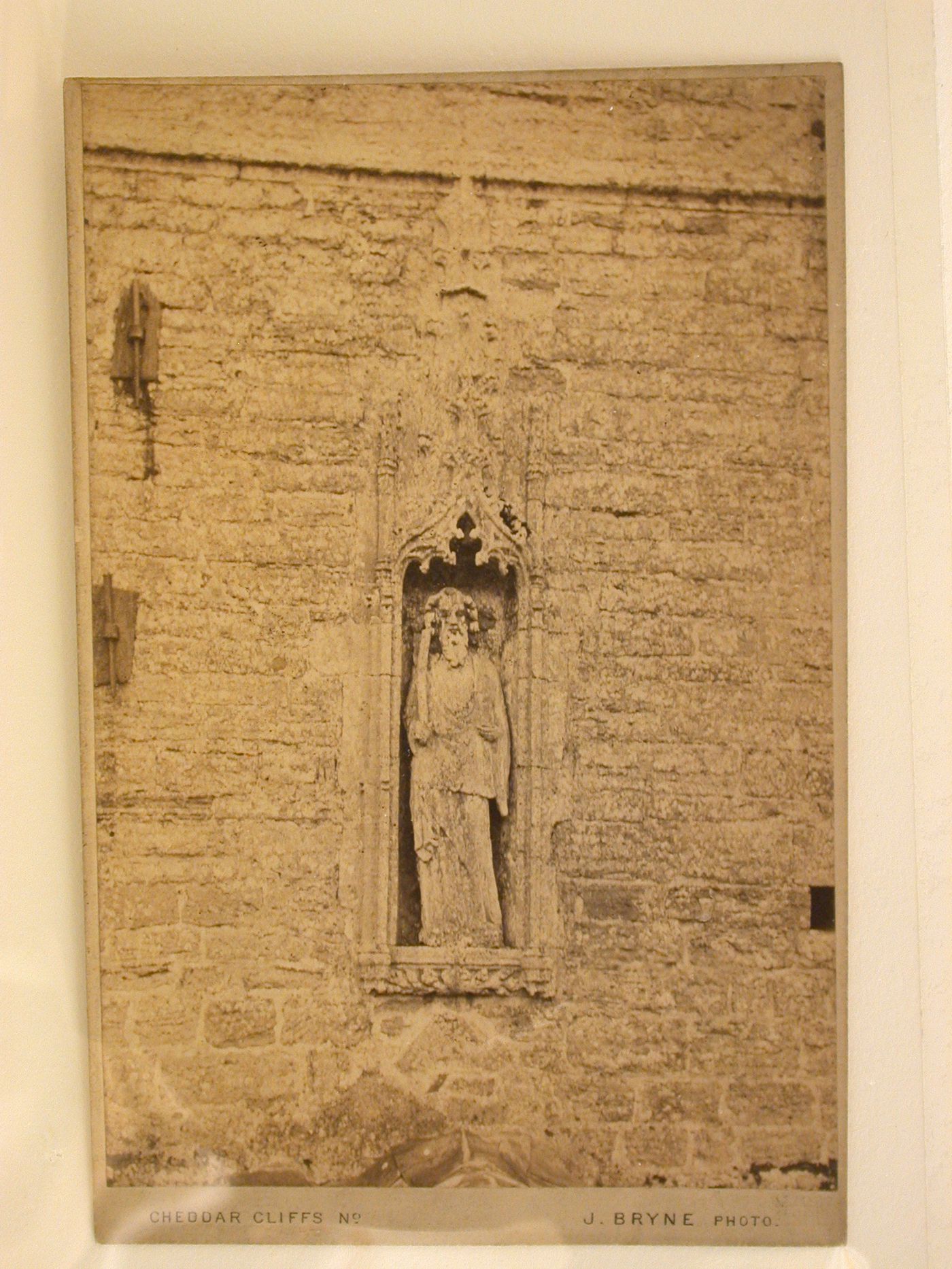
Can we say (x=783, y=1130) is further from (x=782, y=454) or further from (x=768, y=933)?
(x=782, y=454)

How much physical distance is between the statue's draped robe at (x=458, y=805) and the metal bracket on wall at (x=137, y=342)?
2.98 feet

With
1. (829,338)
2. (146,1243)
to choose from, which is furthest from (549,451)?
(146,1243)

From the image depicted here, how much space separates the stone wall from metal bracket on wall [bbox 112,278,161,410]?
2 cm

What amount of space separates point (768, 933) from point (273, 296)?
1.72 m

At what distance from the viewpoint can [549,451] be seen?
237cm

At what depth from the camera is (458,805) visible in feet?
7.78

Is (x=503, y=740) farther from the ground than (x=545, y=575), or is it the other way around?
(x=545, y=575)

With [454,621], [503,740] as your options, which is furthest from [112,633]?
[503,740]

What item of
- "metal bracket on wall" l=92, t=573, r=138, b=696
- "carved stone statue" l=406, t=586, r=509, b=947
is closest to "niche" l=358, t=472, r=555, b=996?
"carved stone statue" l=406, t=586, r=509, b=947

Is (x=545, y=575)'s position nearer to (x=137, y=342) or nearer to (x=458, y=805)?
(x=458, y=805)

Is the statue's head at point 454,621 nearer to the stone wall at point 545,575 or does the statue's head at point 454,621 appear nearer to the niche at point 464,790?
the niche at point 464,790

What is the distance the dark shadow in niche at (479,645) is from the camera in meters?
2.37

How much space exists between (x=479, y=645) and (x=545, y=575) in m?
0.21

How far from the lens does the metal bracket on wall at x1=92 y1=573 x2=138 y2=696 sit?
234 centimetres
